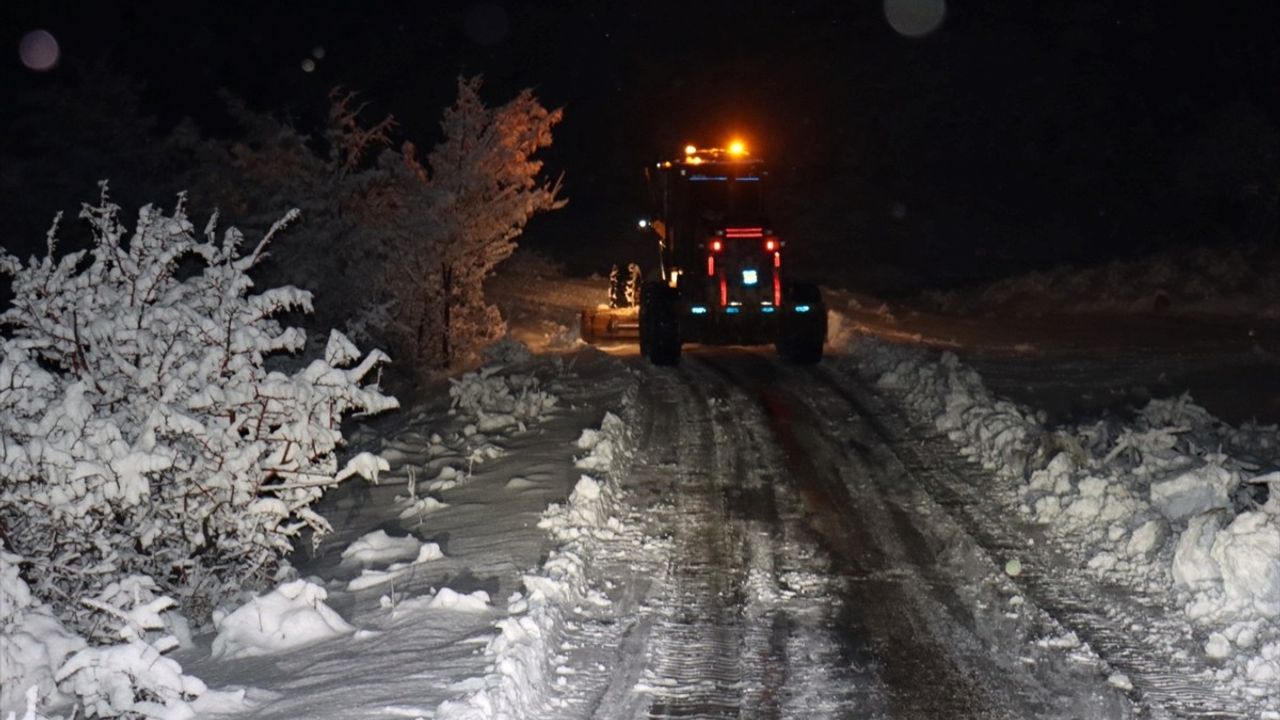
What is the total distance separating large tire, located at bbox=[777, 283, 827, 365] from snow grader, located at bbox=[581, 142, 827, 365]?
0.06 ft

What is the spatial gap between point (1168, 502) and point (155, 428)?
8292mm

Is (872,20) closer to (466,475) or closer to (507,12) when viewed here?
(507,12)

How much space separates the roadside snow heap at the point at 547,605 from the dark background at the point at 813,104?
1077 inches

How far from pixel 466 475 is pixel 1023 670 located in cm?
701

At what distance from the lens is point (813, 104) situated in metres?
84.2

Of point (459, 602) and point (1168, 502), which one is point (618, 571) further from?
point (1168, 502)

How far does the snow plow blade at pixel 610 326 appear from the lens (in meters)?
27.4

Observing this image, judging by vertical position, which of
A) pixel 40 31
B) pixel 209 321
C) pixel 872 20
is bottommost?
pixel 209 321

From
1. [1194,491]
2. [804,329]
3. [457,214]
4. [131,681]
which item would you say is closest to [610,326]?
[457,214]

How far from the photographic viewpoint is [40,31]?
2445 inches

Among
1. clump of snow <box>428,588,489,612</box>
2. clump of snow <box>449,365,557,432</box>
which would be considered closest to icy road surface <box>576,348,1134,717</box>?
clump of snow <box>428,588,489,612</box>

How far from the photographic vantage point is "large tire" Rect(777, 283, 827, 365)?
22.3 meters

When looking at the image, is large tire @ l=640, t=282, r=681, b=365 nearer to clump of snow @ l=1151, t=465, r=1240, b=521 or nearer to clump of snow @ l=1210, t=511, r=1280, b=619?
clump of snow @ l=1151, t=465, r=1240, b=521

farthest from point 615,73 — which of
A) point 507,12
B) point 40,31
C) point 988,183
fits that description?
point 40,31
